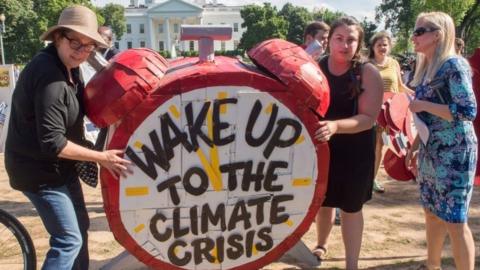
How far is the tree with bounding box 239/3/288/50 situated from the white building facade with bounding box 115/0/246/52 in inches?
1212

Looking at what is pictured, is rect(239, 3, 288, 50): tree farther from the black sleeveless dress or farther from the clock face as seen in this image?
the clock face

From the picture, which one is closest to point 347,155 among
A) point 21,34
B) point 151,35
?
point 21,34

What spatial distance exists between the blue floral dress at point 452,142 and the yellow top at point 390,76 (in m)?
2.34

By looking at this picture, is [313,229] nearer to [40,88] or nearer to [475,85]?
[475,85]

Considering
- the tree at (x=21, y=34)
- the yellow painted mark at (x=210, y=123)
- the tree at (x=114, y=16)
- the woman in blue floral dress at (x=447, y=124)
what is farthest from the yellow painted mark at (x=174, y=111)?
the tree at (x=114, y=16)

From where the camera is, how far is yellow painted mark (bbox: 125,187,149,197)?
8.04ft

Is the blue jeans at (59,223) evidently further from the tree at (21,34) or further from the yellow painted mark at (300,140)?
the tree at (21,34)

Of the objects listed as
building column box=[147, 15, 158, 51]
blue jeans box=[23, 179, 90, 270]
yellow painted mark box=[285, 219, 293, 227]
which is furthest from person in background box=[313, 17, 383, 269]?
building column box=[147, 15, 158, 51]

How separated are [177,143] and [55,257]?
0.82 metres

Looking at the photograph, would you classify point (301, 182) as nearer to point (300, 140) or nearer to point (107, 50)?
point (300, 140)

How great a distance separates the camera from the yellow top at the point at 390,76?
17.1 ft

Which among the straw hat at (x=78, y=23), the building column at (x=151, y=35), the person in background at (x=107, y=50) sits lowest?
the building column at (x=151, y=35)

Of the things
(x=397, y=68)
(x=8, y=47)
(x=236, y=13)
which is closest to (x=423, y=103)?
(x=397, y=68)

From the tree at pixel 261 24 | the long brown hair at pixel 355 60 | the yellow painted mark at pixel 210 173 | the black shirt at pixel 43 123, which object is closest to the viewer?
the black shirt at pixel 43 123
